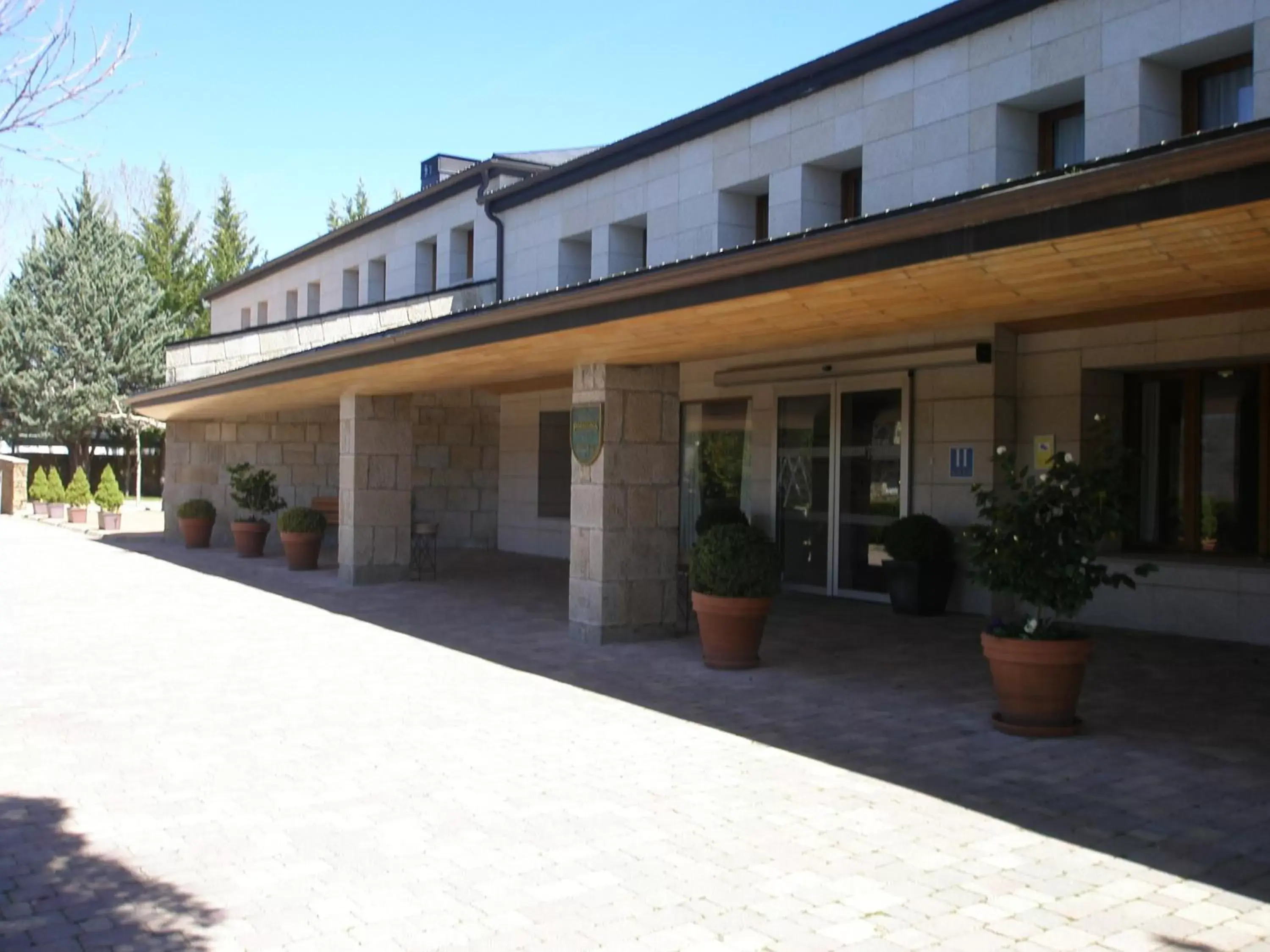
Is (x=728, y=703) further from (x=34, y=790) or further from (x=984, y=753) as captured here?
(x=34, y=790)

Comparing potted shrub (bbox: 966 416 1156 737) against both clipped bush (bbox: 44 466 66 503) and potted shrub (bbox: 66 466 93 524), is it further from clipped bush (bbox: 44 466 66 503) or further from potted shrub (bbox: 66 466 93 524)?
clipped bush (bbox: 44 466 66 503)

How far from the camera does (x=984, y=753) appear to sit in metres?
6.88

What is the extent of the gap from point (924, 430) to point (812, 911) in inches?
373

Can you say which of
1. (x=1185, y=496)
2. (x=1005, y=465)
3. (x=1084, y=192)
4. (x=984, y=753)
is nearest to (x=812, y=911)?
(x=984, y=753)

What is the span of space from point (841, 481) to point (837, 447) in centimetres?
44

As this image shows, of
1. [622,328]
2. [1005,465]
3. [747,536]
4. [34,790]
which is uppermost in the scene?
[622,328]

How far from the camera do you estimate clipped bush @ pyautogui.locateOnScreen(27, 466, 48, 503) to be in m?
35.2

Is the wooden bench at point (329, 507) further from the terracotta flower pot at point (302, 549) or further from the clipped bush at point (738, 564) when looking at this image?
the clipped bush at point (738, 564)

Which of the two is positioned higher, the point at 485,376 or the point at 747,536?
the point at 485,376

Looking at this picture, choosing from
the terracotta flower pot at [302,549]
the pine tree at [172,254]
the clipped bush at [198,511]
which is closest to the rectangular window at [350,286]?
the clipped bush at [198,511]

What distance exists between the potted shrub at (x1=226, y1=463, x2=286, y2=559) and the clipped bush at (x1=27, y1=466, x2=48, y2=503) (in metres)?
18.0

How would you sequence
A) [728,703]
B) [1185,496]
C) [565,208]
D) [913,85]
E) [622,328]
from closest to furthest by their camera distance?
[728,703]
[622,328]
[1185,496]
[913,85]
[565,208]

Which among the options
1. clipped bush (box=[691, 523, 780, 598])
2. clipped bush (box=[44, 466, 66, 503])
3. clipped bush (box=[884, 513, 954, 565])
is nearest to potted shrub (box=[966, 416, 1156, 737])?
clipped bush (box=[691, 523, 780, 598])

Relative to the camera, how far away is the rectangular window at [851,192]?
46.7ft
